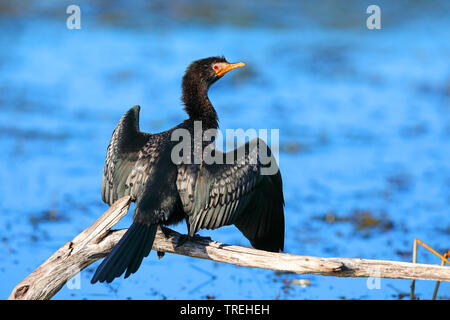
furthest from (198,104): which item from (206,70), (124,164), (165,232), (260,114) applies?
(260,114)

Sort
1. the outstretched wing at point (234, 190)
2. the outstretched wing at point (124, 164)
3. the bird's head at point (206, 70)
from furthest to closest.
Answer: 1. the bird's head at point (206, 70)
2. the outstretched wing at point (124, 164)
3. the outstretched wing at point (234, 190)

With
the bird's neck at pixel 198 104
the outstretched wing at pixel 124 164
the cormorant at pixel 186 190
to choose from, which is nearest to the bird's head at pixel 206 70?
the bird's neck at pixel 198 104

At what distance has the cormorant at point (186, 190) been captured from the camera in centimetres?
454

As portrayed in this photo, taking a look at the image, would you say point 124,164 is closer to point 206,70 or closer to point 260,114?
point 206,70

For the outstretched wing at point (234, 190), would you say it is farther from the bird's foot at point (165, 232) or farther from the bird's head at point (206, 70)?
the bird's head at point (206, 70)

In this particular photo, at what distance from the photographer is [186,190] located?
184 inches

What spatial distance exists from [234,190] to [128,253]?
89 centimetres

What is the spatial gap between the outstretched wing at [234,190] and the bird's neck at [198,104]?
522 millimetres

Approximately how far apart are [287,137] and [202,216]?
19.0 feet

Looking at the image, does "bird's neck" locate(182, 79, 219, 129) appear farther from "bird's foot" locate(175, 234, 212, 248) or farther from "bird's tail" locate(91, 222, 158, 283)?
"bird's tail" locate(91, 222, 158, 283)

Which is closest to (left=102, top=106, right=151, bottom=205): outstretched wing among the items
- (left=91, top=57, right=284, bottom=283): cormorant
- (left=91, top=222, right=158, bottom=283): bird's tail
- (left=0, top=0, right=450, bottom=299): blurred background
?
(left=91, top=57, right=284, bottom=283): cormorant

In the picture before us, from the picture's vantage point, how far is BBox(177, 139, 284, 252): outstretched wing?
15.4ft
